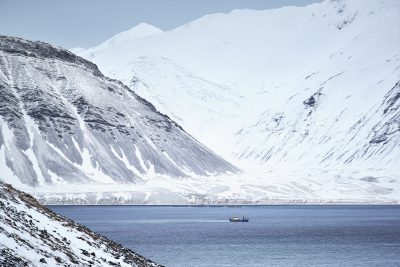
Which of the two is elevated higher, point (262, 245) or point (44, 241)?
point (262, 245)

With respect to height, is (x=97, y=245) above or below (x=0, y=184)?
below

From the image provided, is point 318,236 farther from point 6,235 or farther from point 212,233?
point 6,235

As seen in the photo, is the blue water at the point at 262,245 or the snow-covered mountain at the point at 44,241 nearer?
the snow-covered mountain at the point at 44,241

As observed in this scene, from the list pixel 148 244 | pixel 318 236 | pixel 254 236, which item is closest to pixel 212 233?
pixel 254 236

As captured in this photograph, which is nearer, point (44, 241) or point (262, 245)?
point (44, 241)

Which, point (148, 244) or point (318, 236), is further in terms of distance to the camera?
point (318, 236)

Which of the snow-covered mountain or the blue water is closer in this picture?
the snow-covered mountain

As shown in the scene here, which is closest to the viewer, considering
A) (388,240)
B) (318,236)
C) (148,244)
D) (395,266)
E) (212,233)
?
(395,266)

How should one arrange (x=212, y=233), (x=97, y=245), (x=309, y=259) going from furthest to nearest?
(x=212, y=233) → (x=309, y=259) → (x=97, y=245)
